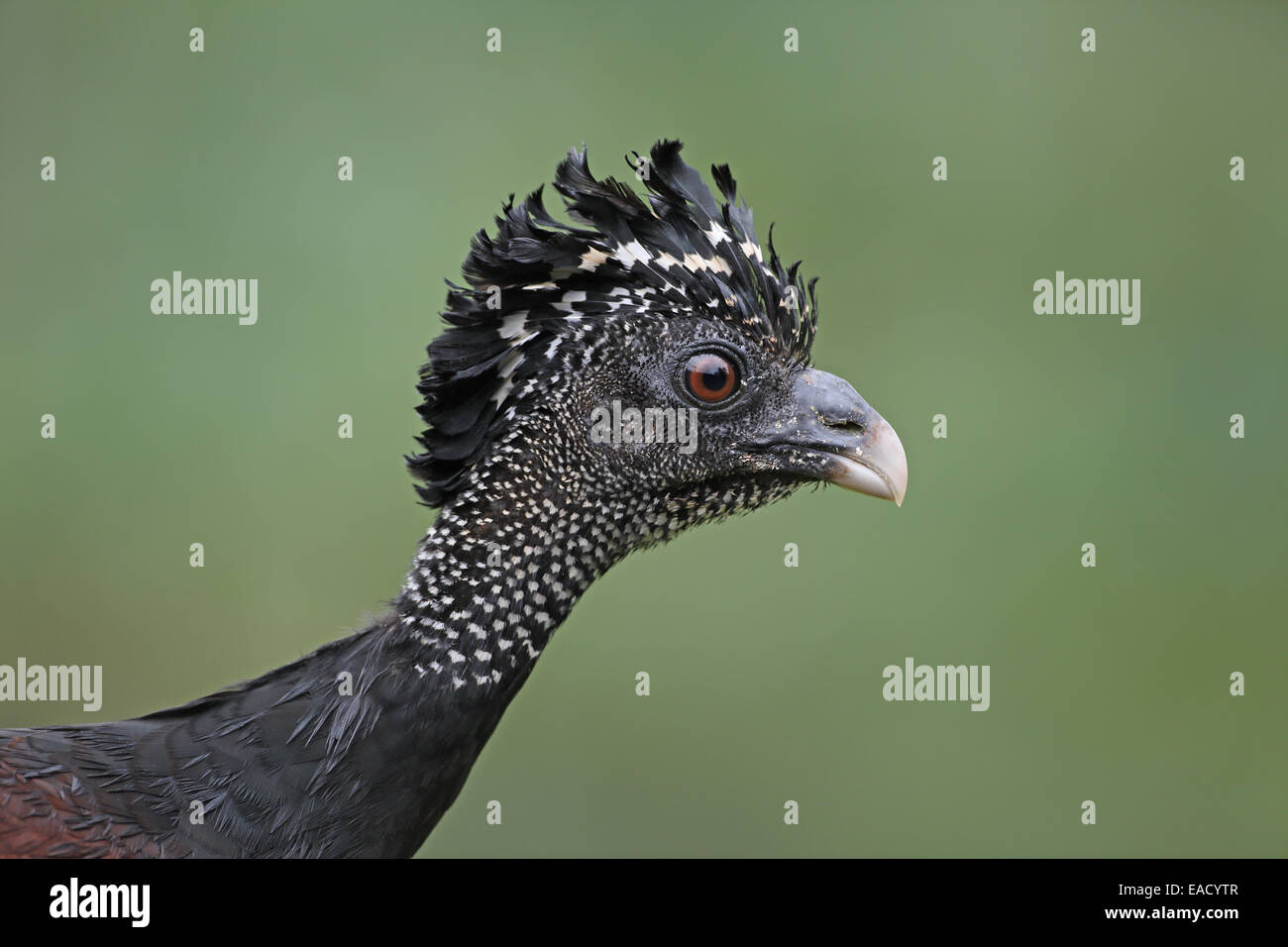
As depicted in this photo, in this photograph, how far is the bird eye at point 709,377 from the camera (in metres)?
3.04

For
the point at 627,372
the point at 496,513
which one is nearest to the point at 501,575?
the point at 496,513

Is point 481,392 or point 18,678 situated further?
point 18,678

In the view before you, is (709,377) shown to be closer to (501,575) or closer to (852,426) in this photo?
(852,426)

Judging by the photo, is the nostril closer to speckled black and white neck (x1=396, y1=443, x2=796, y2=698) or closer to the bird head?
the bird head

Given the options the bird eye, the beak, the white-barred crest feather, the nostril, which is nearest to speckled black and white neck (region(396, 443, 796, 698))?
the white-barred crest feather

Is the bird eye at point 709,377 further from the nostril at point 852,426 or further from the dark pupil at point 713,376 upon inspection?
the nostril at point 852,426

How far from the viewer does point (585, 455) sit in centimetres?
296

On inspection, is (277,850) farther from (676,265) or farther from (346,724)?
(676,265)

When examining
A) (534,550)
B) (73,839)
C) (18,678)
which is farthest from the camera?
(18,678)

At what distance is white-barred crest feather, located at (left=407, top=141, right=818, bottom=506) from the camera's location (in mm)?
2979

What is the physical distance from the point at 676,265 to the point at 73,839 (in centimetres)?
215

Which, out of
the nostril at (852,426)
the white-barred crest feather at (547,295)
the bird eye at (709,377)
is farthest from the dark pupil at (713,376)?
the nostril at (852,426)
